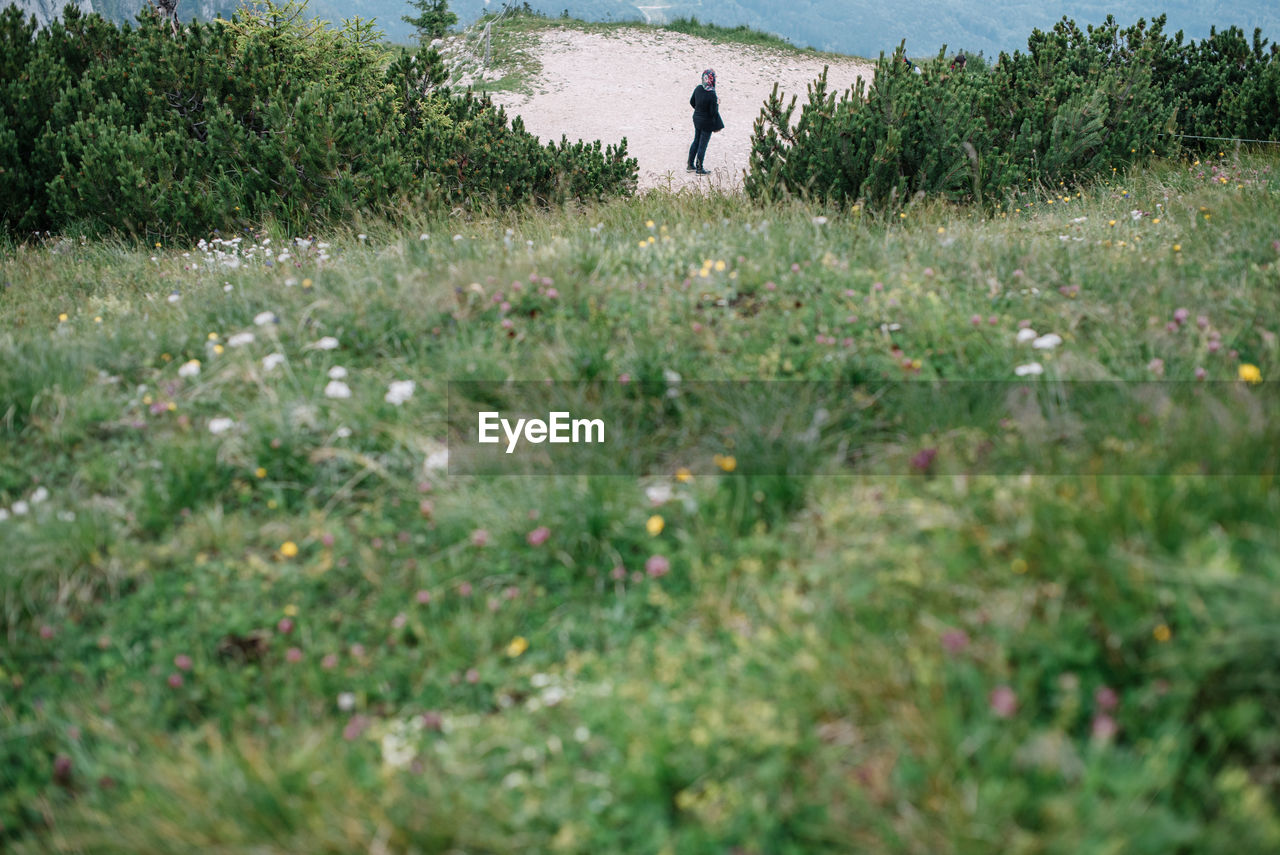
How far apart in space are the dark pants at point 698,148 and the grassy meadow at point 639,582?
10.2 metres

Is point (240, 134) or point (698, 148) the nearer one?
point (240, 134)

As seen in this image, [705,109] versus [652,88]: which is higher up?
[652,88]

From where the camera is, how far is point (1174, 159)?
9.70m

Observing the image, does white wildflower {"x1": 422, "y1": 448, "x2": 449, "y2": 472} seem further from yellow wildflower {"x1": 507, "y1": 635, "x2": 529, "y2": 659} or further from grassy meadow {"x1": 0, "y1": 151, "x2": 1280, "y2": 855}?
yellow wildflower {"x1": 507, "y1": 635, "x2": 529, "y2": 659}

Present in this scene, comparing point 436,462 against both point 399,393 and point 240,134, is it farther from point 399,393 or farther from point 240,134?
point 240,134

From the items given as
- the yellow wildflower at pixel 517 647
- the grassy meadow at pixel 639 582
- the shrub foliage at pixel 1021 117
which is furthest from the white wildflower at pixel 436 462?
the shrub foliage at pixel 1021 117

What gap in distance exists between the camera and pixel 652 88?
24.4 metres

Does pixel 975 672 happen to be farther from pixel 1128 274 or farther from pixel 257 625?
pixel 1128 274

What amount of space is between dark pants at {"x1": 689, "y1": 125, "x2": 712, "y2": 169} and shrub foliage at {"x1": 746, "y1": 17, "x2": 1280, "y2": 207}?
5.09 meters

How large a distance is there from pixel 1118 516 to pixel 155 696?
3.04m

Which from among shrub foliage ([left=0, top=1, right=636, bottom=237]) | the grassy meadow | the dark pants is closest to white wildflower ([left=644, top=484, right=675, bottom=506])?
the grassy meadow

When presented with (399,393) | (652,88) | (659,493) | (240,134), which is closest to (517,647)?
(659,493)

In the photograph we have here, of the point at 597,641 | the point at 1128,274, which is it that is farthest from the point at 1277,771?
the point at 1128,274

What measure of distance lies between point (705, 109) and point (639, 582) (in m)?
12.8
